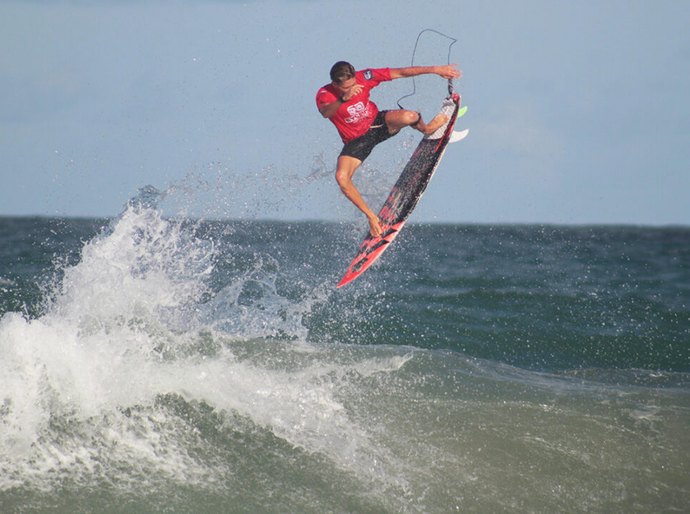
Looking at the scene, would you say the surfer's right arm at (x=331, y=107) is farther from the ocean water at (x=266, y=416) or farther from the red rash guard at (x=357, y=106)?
the ocean water at (x=266, y=416)

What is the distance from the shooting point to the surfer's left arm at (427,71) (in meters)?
8.38

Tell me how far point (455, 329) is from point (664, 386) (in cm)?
376

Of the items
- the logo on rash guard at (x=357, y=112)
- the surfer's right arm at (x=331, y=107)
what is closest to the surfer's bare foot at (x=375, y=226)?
the logo on rash guard at (x=357, y=112)

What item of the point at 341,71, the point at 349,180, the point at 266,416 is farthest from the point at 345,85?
the point at 266,416

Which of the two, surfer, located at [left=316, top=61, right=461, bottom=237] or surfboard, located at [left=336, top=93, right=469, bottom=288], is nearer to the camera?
surfer, located at [left=316, top=61, right=461, bottom=237]

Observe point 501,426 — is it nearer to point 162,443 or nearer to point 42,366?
point 162,443

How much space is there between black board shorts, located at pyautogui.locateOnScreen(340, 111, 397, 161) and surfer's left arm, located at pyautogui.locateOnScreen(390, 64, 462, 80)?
0.47 meters

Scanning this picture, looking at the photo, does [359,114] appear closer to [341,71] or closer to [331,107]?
[331,107]

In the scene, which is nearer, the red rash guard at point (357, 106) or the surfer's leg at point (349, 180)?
the red rash guard at point (357, 106)

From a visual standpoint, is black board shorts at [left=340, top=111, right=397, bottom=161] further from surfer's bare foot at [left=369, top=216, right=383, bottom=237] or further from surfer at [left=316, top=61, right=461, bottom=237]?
surfer's bare foot at [left=369, top=216, right=383, bottom=237]

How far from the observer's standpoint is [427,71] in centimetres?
842

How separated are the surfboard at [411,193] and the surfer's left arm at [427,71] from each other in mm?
712

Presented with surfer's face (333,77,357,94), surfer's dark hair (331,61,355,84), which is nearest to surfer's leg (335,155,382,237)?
surfer's face (333,77,357,94)

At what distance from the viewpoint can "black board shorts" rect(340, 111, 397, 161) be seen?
8695mm
